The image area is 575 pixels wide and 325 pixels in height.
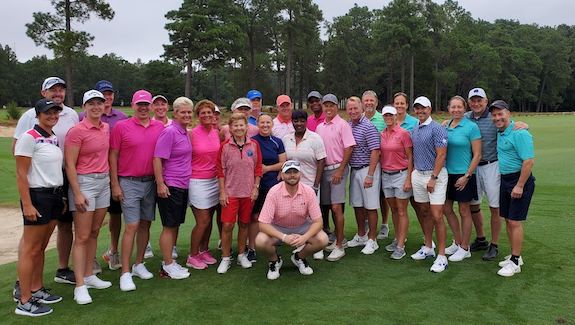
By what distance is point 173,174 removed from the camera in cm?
507

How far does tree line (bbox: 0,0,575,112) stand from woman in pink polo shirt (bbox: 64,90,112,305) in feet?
117

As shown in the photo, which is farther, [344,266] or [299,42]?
[299,42]

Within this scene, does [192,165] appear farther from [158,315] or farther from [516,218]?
[516,218]

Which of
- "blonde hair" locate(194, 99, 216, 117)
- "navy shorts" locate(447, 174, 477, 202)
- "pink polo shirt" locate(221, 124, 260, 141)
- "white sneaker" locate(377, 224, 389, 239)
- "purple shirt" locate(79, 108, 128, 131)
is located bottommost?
"white sneaker" locate(377, 224, 389, 239)

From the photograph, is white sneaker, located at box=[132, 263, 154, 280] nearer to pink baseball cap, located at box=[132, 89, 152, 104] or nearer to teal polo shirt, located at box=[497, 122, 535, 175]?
pink baseball cap, located at box=[132, 89, 152, 104]

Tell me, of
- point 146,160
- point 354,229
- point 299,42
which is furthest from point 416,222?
point 299,42

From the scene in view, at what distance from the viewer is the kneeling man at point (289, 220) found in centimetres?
510

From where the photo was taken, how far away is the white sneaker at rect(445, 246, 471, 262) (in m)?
5.64

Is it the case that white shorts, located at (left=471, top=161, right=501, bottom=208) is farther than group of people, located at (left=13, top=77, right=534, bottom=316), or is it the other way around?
white shorts, located at (left=471, top=161, right=501, bottom=208)

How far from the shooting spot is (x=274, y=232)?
5.10 metres

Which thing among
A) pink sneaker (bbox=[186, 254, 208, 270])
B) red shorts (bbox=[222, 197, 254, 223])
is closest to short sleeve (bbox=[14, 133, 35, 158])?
red shorts (bbox=[222, 197, 254, 223])

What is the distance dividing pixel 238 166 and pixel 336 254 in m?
1.75

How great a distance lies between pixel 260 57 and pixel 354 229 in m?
52.6

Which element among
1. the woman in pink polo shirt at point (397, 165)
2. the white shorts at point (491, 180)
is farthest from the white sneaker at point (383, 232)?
the white shorts at point (491, 180)
